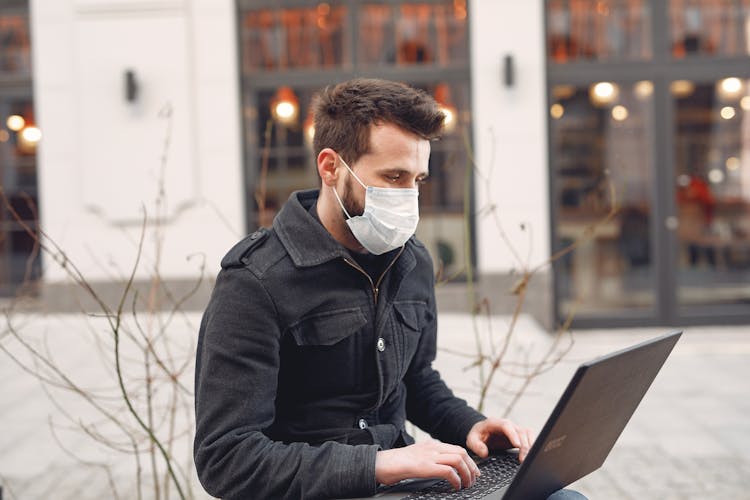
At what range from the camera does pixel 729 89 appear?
9156mm

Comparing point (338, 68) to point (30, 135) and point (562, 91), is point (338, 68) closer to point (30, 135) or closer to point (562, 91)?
point (562, 91)

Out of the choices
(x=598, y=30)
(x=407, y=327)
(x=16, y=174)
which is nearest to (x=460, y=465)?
(x=407, y=327)

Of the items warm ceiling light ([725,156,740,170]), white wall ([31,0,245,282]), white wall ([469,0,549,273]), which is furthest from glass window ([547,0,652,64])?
white wall ([31,0,245,282])

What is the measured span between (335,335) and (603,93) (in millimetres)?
7737

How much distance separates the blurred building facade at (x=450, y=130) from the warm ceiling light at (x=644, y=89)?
22 millimetres

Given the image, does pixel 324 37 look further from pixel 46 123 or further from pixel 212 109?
pixel 46 123

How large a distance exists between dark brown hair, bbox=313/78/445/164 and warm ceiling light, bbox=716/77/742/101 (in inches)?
313

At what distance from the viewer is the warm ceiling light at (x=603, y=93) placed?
30.0 feet

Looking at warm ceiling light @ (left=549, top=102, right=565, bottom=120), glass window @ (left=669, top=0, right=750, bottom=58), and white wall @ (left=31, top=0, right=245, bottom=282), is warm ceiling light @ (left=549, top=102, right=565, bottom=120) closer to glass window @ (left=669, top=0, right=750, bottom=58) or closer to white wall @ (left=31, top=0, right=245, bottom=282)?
glass window @ (left=669, top=0, right=750, bottom=58)

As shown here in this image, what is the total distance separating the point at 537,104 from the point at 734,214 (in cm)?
250

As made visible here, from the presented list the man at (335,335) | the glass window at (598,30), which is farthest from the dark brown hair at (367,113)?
the glass window at (598,30)

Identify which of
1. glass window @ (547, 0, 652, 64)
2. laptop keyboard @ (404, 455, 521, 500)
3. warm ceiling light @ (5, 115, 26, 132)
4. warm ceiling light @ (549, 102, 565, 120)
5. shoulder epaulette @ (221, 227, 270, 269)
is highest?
glass window @ (547, 0, 652, 64)

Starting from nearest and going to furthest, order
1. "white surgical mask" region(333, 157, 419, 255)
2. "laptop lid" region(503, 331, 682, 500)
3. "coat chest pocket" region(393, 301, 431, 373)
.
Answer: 1. "laptop lid" region(503, 331, 682, 500)
2. "white surgical mask" region(333, 157, 419, 255)
3. "coat chest pocket" region(393, 301, 431, 373)

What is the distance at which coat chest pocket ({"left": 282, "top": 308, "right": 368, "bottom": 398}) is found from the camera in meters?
2.05
